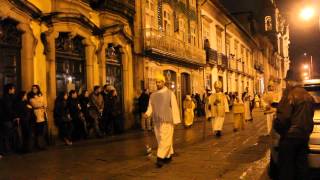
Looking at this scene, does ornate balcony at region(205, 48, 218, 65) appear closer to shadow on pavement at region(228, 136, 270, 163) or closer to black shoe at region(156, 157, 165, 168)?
shadow on pavement at region(228, 136, 270, 163)

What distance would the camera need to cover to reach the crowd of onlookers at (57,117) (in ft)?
38.8

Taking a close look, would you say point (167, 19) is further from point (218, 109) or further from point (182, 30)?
point (218, 109)

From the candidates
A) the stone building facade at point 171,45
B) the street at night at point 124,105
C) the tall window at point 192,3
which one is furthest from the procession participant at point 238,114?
the tall window at point 192,3

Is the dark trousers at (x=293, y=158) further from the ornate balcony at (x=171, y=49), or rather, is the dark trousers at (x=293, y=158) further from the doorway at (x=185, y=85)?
the doorway at (x=185, y=85)

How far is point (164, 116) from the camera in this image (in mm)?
9672

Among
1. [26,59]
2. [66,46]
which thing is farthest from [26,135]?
[66,46]

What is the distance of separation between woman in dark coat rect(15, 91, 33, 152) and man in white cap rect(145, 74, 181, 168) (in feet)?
13.1

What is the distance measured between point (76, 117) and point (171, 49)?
11.0 metres

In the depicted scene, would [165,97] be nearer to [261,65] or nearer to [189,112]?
[189,112]

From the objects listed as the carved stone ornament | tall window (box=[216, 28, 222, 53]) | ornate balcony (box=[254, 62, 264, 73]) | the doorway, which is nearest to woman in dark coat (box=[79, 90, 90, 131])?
the carved stone ornament

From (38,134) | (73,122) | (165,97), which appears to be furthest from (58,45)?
(165,97)

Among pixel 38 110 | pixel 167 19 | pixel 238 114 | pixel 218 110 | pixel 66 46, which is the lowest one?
pixel 238 114

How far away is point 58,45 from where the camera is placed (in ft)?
50.9

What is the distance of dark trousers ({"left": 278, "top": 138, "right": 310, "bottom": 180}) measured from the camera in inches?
232
